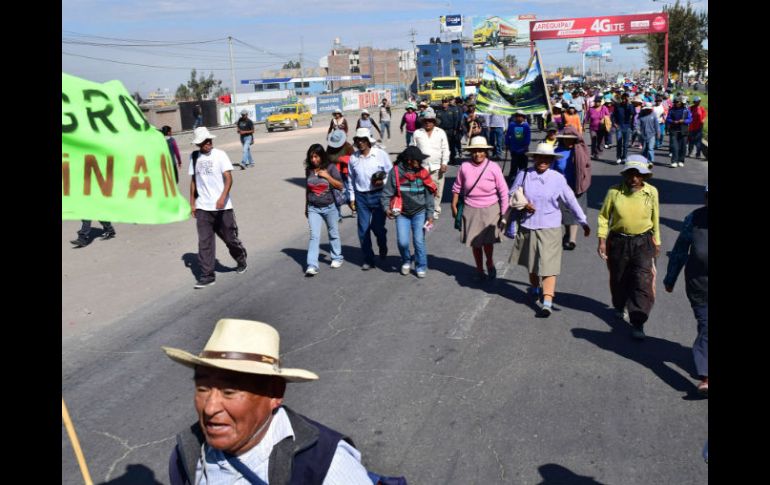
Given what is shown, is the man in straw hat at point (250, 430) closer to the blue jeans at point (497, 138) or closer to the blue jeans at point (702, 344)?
the blue jeans at point (702, 344)

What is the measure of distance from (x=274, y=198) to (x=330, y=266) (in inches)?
264

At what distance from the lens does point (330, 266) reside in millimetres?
10094

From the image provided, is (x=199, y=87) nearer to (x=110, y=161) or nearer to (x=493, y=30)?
(x=493, y=30)

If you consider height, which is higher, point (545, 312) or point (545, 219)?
point (545, 219)

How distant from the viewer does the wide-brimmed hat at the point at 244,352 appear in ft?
8.21

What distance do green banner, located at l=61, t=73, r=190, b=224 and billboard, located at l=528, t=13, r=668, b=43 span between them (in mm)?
41818

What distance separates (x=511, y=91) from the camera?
14305mm

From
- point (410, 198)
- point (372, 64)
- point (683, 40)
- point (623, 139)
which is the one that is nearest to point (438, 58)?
point (372, 64)

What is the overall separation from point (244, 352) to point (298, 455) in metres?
0.40

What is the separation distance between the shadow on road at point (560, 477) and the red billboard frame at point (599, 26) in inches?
1610

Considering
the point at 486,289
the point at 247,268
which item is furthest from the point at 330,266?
the point at 486,289

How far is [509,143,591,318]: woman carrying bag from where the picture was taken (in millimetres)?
7602

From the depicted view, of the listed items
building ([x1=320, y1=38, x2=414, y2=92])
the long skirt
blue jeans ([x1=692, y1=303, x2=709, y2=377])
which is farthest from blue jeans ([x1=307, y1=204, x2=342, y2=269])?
building ([x1=320, y1=38, x2=414, y2=92])
